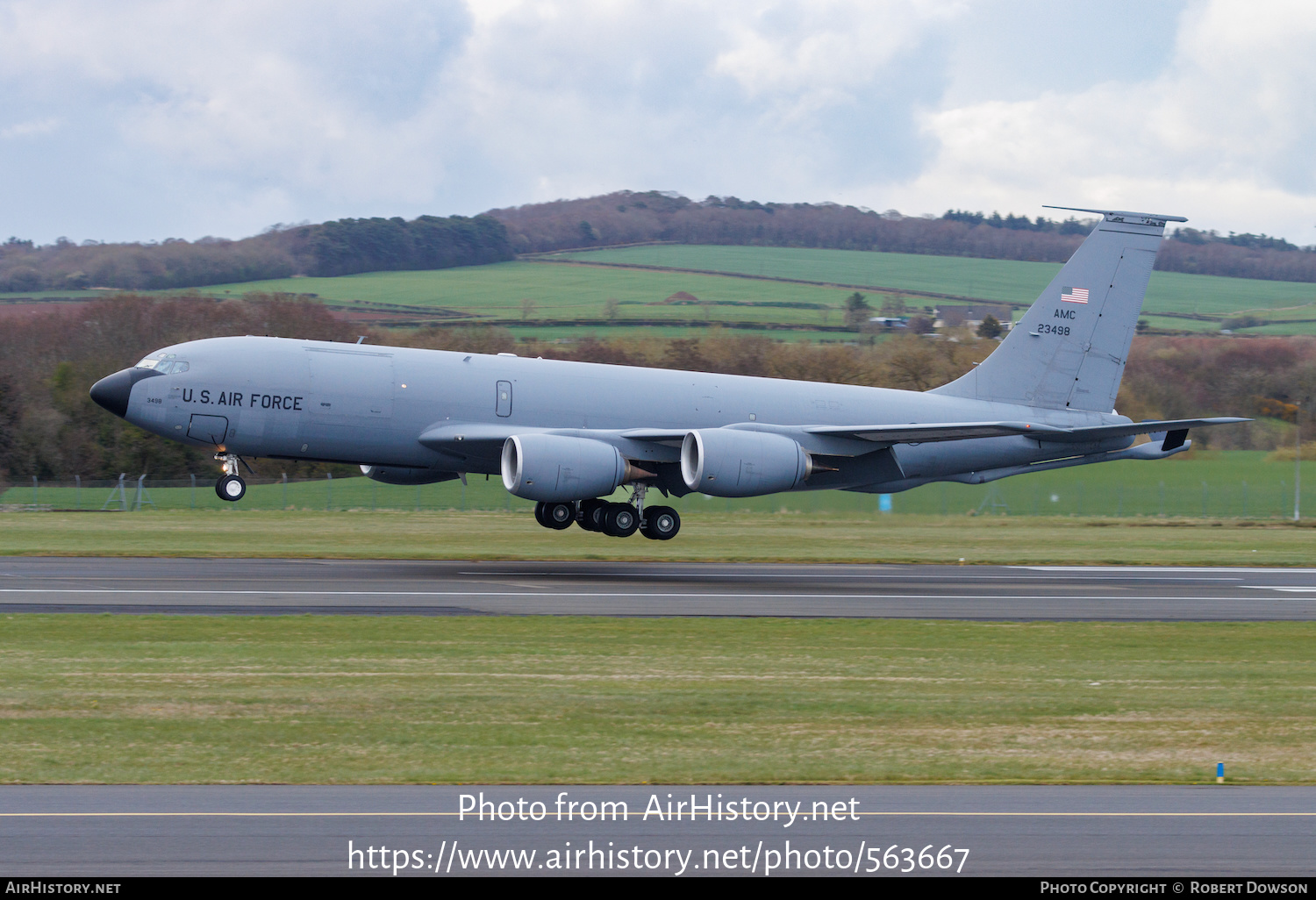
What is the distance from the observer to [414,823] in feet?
27.3

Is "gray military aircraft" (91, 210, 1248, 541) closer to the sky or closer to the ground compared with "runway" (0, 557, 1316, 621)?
closer to the sky

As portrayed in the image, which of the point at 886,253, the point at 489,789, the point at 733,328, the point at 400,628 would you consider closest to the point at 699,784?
the point at 489,789

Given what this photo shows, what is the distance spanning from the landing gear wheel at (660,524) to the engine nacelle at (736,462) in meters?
2.45

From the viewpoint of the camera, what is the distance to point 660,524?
30.9 m

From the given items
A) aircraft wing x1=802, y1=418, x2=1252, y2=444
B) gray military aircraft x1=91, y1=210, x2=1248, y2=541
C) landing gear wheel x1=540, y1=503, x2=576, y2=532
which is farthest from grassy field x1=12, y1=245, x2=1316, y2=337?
aircraft wing x1=802, y1=418, x2=1252, y2=444

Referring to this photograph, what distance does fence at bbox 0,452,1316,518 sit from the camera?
45219 mm

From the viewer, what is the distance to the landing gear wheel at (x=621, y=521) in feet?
99.6

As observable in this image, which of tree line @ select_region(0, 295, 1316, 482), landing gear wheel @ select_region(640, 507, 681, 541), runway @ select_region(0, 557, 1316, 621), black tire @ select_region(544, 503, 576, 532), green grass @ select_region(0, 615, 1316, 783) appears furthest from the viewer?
tree line @ select_region(0, 295, 1316, 482)

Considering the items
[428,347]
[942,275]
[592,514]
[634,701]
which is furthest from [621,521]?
[942,275]

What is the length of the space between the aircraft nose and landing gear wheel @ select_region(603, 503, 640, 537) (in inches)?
420

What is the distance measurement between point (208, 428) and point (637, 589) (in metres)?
10.1

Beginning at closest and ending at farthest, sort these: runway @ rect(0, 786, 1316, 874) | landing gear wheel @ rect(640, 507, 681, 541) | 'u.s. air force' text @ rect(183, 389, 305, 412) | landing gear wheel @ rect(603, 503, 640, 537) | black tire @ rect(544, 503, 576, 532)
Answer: runway @ rect(0, 786, 1316, 874) < 'u.s. air force' text @ rect(183, 389, 305, 412) < landing gear wheel @ rect(603, 503, 640, 537) < landing gear wheel @ rect(640, 507, 681, 541) < black tire @ rect(544, 503, 576, 532)

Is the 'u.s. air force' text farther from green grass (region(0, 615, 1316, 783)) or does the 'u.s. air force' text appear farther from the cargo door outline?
green grass (region(0, 615, 1316, 783))
